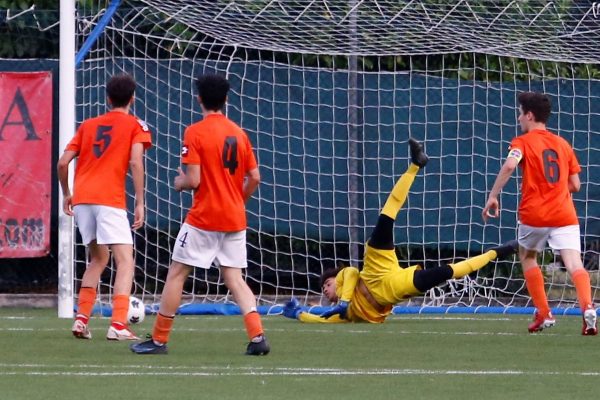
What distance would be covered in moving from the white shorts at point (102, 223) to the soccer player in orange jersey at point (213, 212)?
108 cm

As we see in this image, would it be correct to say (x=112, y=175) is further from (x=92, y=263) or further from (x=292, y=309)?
(x=292, y=309)

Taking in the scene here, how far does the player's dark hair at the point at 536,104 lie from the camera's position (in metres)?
10.4

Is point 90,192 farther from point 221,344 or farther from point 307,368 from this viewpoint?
point 307,368

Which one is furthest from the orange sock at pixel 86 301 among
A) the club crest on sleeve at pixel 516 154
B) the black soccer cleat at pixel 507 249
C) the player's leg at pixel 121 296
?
the black soccer cleat at pixel 507 249

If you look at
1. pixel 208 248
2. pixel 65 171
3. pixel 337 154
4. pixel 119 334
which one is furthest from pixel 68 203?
pixel 337 154

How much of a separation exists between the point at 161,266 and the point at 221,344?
4.58 m

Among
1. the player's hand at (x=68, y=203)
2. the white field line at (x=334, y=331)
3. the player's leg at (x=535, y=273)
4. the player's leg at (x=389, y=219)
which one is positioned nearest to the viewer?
the player's hand at (x=68, y=203)

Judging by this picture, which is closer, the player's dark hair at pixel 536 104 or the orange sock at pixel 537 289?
the player's dark hair at pixel 536 104

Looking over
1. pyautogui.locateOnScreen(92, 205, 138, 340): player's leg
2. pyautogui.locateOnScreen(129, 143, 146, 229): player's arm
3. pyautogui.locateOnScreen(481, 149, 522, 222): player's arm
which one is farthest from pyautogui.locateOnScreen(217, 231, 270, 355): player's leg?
pyautogui.locateOnScreen(481, 149, 522, 222): player's arm

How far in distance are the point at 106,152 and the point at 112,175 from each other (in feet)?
0.52

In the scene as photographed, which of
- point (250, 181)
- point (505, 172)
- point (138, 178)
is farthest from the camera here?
point (505, 172)

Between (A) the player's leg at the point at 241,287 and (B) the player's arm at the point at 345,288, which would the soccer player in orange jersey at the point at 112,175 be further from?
(B) the player's arm at the point at 345,288

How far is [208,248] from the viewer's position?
845 cm

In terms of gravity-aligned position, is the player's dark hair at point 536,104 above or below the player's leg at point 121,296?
above
